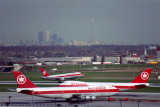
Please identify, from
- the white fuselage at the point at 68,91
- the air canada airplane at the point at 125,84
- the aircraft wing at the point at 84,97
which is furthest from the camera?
the air canada airplane at the point at 125,84

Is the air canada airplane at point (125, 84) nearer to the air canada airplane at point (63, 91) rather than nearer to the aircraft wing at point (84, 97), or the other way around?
the air canada airplane at point (63, 91)

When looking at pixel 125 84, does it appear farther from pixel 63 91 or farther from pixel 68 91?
pixel 63 91

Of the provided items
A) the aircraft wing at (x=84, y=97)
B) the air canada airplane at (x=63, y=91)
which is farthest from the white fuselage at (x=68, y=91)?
the aircraft wing at (x=84, y=97)

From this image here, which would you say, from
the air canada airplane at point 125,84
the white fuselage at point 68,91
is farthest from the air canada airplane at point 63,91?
the air canada airplane at point 125,84

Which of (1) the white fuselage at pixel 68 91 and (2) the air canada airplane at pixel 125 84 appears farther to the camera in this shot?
(2) the air canada airplane at pixel 125 84

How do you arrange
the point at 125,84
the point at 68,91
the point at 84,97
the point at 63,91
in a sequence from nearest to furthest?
the point at 63,91
the point at 68,91
the point at 84,97
the point at 125,84

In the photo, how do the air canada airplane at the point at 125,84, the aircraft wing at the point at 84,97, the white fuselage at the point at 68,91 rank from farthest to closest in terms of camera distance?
1. the air canada airplane at the point at 125,84
2. the aircraft wing at the point at 84,97
3. the white fuselage at the point at 68,91

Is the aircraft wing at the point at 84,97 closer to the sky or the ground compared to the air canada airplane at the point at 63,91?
closer to the ground

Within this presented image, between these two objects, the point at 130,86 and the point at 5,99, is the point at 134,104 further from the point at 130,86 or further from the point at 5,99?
the point at 5,99

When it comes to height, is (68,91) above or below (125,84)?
below

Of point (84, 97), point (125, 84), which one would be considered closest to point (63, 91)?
point (84, 97)

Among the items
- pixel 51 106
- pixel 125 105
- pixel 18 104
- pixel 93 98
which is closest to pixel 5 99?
pixel 18 104
